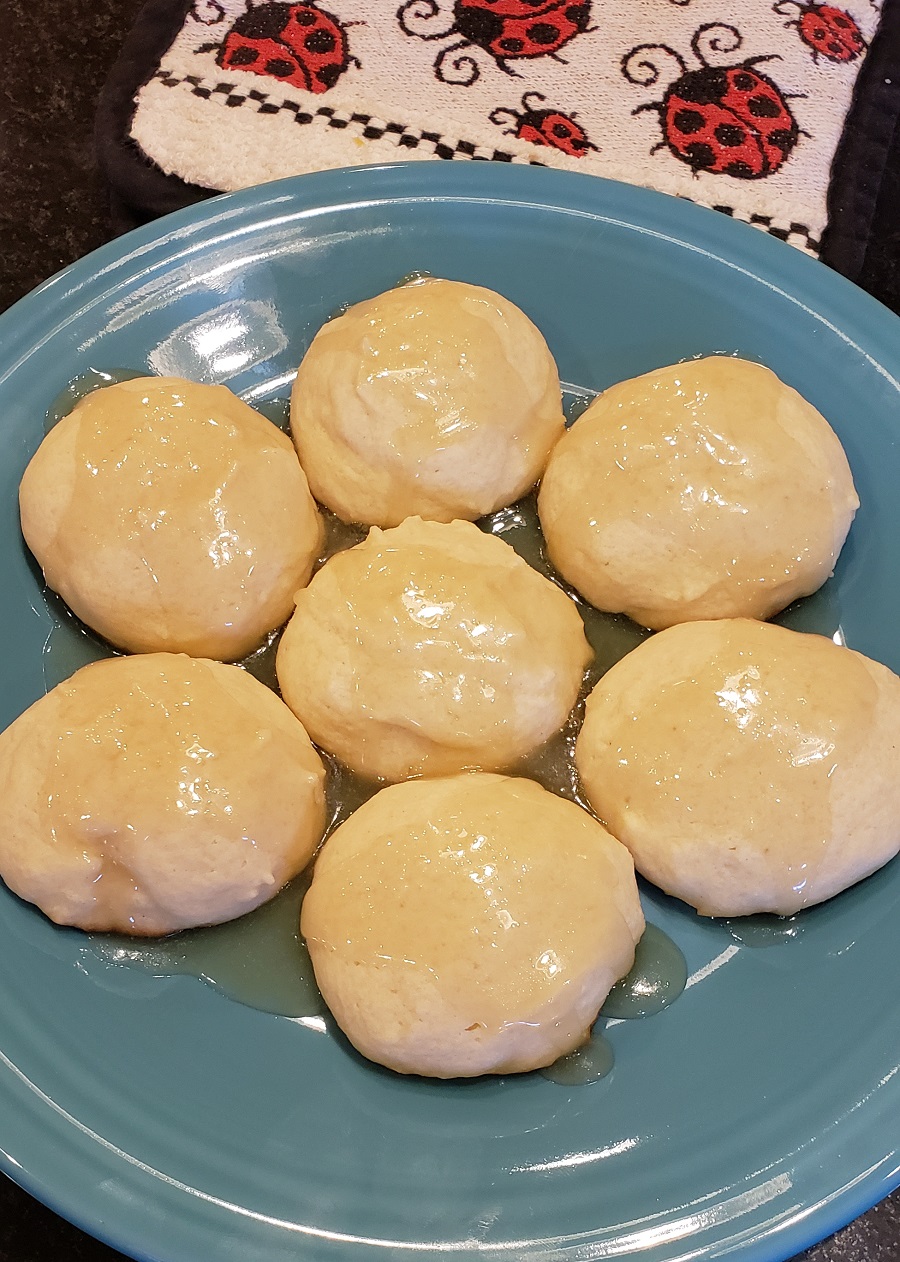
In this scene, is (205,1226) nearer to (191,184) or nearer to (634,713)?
(634,713)

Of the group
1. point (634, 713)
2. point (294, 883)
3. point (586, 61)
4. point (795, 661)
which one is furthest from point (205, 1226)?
point (586, 61)

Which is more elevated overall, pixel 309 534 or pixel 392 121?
pixel 392 121

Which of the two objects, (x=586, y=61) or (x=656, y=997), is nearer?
(x=656, y=997)

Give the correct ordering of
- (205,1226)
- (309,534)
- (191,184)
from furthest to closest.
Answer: (191,184)
(309,534)
(205,1226)

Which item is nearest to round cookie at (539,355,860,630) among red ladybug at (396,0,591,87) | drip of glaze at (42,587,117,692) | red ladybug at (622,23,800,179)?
drip of glaze at (42,587,117,692)

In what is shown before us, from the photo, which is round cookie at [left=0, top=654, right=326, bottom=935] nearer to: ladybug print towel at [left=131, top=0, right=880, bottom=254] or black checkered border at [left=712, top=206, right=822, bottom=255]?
ladybug print towel at [left=131, top=0, right=880, bottom=254]

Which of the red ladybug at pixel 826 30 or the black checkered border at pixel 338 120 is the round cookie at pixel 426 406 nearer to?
the black checkered border at pixel 338 120

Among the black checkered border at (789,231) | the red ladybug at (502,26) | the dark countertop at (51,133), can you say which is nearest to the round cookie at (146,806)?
the dark countertop at (51,133)

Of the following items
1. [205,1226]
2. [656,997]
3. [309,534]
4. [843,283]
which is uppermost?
[843,283]
